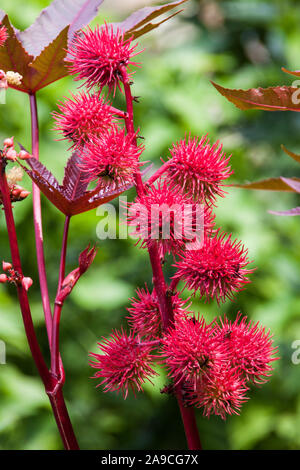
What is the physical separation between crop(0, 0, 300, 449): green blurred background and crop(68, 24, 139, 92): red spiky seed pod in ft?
→ 3.95

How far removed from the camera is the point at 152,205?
0.51m

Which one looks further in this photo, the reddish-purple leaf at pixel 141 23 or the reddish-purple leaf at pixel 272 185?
the reddish-purple leaf at pixel 141 23

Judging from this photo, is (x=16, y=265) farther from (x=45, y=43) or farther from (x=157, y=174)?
(x=45, y=43)

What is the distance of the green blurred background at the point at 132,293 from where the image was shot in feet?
5.79

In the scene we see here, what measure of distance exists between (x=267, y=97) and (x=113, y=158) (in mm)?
144

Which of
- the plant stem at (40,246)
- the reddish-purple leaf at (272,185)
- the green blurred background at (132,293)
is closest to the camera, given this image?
the reddish-purple leaf at (272,185)

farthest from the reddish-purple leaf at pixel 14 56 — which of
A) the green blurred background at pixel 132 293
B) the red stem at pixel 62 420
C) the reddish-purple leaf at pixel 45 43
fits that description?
the green blurred background at pixel 132 293

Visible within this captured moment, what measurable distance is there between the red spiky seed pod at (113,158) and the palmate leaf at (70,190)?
→ 0.01 metres

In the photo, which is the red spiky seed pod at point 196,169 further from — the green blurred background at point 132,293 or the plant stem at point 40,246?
the green blurred background at point 132,293

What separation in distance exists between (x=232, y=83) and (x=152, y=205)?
6.82 feet

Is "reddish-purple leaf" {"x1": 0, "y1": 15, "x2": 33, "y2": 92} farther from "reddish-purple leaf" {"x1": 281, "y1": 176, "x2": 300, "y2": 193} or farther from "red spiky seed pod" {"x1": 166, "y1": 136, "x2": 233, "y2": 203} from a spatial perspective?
"reddish-purple leaf" {"x1": 281, "y1": 176, "x2": 300, "y2": 193}

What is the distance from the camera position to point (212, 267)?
0.52 metres

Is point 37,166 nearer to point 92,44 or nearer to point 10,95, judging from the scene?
point 92,44

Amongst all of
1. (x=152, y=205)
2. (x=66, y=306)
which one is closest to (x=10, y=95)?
(x=66, y=306)
